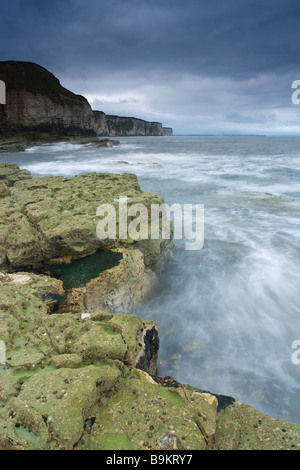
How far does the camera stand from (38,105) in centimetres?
4856

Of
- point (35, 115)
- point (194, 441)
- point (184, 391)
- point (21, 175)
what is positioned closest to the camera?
point (194, 441)

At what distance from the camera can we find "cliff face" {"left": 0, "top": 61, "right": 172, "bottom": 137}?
45.7m

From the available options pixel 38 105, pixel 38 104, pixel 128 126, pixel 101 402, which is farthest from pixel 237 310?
pixel 128 126

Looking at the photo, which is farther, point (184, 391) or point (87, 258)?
point (87, 258)

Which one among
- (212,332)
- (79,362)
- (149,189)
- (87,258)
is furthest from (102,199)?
(149,189)

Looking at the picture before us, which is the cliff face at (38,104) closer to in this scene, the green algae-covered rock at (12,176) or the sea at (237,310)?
the green algae-covered rock at (12,176)

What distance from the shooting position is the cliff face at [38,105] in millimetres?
45688

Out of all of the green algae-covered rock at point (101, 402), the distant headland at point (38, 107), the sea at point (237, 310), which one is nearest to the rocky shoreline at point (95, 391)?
the green algae-covered rock at point (101, 402)

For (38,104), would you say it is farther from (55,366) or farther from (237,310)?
(55,366)

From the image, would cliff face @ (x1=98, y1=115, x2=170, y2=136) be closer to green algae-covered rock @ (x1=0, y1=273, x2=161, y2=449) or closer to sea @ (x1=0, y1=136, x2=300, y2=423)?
sea @ (x1=0, y1=136, x2=300, y2=423)

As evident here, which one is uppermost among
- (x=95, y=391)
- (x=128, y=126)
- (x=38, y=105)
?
(x=128, y=126)
